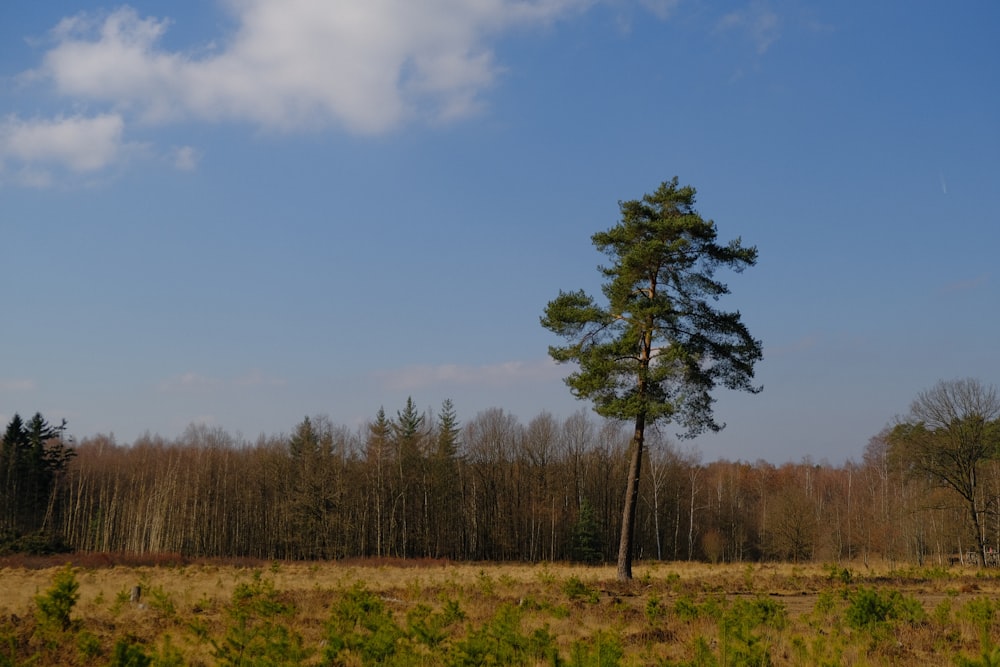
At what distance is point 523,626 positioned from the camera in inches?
476

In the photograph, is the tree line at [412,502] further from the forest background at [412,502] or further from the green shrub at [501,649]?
the green shrub at [501,649]

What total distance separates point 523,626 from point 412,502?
4893 centimetres

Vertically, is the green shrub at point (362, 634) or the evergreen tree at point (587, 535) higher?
the green shrub at point (362, 634)

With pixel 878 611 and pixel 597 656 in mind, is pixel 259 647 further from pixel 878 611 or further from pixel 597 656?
pixel 878 611

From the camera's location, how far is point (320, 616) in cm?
1362

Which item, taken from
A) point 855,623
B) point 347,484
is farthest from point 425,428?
point 855,623

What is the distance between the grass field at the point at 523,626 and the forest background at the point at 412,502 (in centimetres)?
3952

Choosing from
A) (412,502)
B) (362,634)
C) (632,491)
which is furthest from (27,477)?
(362,634)

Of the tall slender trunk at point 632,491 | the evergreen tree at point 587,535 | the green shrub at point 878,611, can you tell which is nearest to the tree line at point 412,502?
the evergreen tree at point 587,535

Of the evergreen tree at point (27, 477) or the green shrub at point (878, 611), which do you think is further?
the evergreen tree at point (27, 477)

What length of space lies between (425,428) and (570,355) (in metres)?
42.3

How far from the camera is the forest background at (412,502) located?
57625mm

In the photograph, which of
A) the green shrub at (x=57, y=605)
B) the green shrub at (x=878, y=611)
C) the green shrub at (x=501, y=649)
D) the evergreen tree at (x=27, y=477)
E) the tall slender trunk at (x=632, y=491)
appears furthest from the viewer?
the evergreen tree at (x=27, y=477)

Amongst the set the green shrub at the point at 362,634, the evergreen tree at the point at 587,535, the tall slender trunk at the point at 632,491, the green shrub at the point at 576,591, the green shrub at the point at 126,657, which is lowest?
the evergreen tree at the point at 587,535
